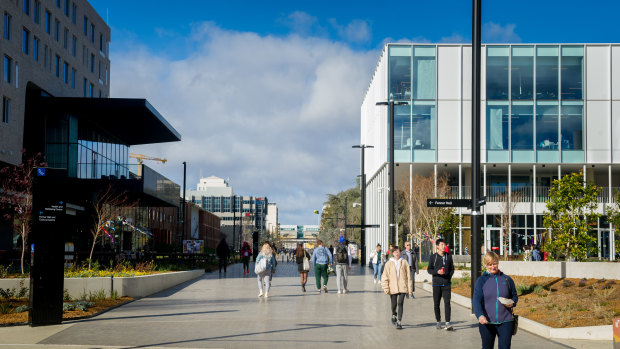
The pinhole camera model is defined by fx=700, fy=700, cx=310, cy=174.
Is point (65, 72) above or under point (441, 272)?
above

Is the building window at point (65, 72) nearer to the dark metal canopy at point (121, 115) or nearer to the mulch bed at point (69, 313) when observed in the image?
the dark metal canopy at point (121, 115)

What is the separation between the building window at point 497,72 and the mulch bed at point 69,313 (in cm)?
3790

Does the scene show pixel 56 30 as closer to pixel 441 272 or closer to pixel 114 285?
pixel 114 285

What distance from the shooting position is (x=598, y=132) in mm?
49812

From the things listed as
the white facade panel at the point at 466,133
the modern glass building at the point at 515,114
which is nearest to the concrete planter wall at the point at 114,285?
the modern glass building at the point at 515,114

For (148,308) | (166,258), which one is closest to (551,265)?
(148,308)

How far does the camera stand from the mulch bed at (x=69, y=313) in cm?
1382

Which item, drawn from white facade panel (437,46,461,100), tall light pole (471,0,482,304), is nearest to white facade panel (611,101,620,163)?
white facade panel (437,46,461,100)

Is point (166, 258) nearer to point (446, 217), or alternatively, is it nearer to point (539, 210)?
point (446, 217)

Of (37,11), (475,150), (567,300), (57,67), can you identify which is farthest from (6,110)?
(567,300)

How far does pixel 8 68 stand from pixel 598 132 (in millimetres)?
38679

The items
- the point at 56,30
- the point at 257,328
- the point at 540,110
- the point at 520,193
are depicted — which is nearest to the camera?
the point at 257,328

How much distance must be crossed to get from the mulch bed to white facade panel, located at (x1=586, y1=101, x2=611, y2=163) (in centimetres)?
4028

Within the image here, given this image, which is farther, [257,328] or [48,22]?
[48,22]
